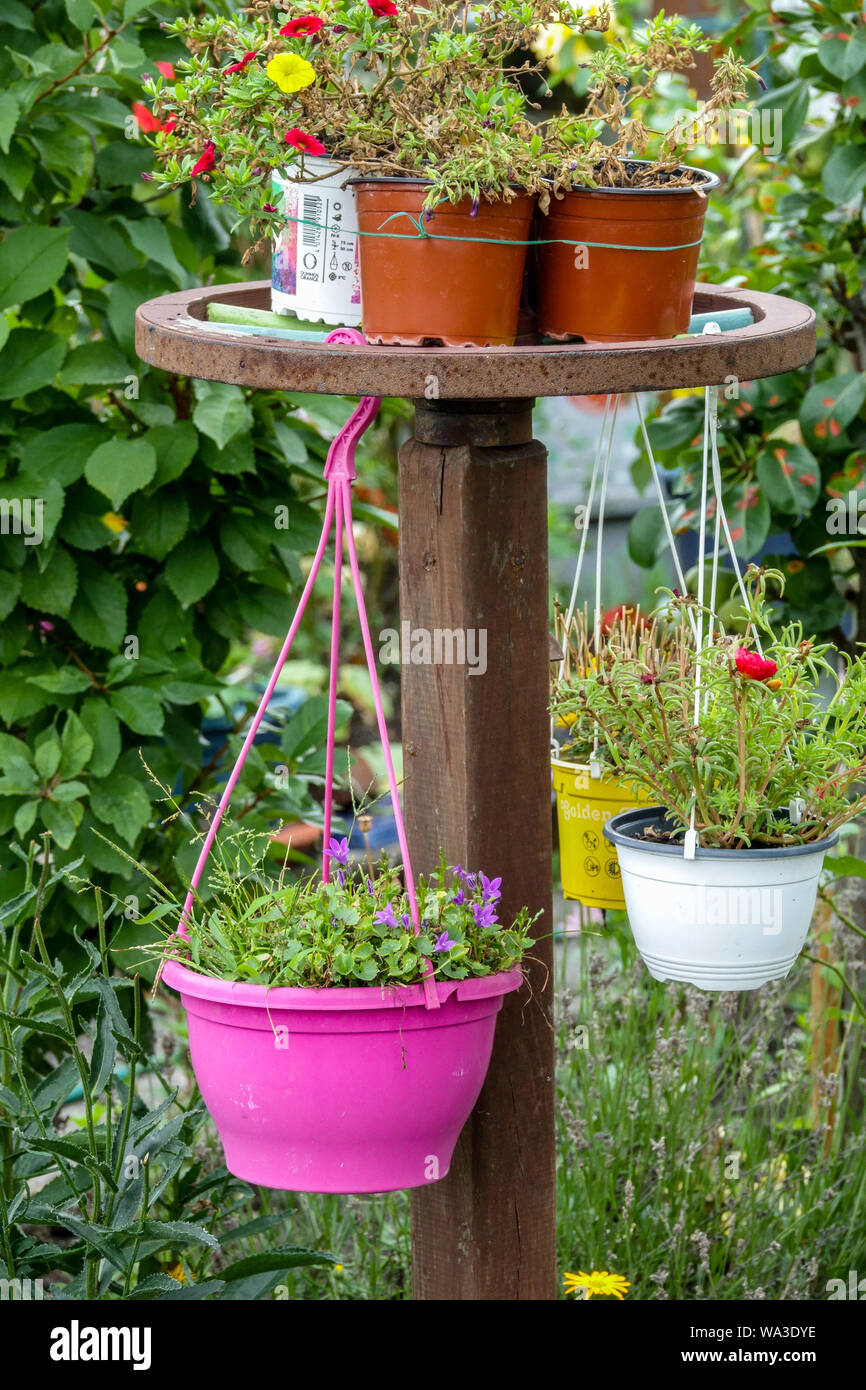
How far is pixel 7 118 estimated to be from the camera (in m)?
2.04

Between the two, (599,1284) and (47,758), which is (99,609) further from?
(599,1284)

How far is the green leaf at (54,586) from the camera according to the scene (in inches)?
87.4

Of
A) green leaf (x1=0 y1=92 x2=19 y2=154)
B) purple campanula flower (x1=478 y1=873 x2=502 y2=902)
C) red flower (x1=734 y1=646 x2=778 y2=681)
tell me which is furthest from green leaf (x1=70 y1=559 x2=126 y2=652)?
red flower (x1=734 y1=646 x2=778 y2=681)

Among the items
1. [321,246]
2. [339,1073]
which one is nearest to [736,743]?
[339,1073]

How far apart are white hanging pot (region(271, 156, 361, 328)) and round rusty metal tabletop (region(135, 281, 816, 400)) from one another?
0.11 meters

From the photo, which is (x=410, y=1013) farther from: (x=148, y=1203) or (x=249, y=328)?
(x=249, y=328)

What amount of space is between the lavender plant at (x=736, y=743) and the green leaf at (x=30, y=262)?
1.02 m

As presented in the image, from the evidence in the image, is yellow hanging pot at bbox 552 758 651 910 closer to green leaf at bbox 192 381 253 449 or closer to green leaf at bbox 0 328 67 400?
green leaf at bbox 192 381 253 449

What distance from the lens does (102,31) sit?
2328mm

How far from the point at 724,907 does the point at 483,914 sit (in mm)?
235

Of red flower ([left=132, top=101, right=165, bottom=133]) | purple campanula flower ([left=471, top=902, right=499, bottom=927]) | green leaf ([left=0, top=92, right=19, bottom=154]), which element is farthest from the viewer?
green leaf ([left=0, top=92, right=19, bottom=154])

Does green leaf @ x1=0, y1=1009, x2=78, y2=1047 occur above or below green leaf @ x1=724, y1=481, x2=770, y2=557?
below

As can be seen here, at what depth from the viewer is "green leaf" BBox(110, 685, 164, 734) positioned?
2.16 metres

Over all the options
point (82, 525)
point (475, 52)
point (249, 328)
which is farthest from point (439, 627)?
point (82, 525)
